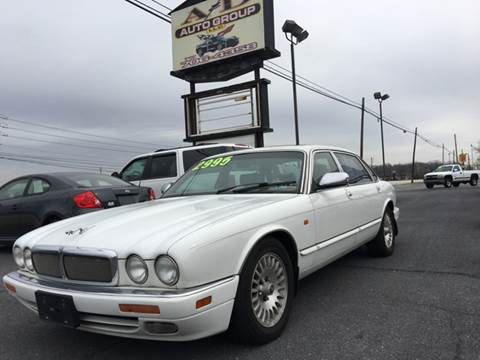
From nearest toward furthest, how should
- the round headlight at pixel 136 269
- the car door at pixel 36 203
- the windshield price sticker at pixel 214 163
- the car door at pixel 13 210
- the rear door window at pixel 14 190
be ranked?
the round headlight at pixel 136 269 → the windshield price sticker at pixel 214 163 → the car door at pixel 36 203 → the car door at pixel 13 210 → the rear door window at pixel 14 190

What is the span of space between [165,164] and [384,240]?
5.21m

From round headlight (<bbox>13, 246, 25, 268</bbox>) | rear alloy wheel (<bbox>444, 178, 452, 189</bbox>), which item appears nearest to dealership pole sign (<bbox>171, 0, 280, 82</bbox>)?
round headlight (<bbox>13, 246, 25, 268</bbox>)

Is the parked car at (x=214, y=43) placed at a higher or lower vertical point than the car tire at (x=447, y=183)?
higher

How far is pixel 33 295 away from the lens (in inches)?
109

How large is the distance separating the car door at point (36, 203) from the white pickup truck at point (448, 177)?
25959mm

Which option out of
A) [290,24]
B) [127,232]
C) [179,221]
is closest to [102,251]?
[127,232]

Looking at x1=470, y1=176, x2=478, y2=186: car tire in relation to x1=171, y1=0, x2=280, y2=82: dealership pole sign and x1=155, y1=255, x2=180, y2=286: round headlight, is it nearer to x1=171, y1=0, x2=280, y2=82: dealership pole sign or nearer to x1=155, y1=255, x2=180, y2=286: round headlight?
x1=171, y1=0, x2=280, y2=82: dealership pole sign

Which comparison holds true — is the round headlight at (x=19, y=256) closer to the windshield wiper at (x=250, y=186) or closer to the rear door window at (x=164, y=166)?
the windshield wiper at (x=250, y=186)

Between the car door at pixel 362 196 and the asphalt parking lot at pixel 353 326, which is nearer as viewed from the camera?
the asphalt parking lot at pixel 353 326

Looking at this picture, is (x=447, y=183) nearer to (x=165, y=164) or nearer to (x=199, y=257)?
(x=165, y=164)

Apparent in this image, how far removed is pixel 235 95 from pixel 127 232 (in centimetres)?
1175

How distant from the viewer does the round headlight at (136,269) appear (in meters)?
2.43

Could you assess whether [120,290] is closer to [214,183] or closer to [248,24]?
[214,183]

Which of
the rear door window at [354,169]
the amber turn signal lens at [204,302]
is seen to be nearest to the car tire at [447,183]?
the rear door window at [354,169]
